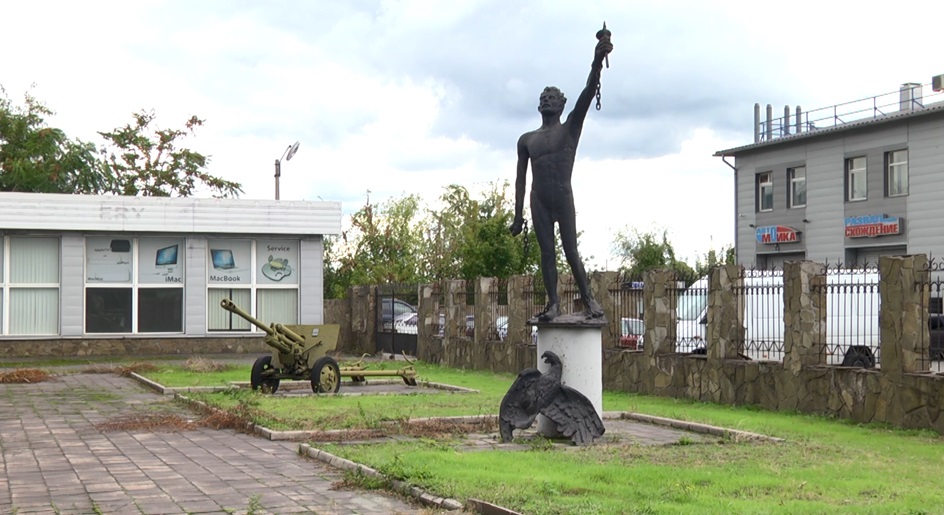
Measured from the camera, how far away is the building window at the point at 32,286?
104 ft

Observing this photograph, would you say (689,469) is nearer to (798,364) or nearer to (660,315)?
(798,364)

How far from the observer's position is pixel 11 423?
14820 mm

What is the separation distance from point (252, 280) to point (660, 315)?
17.4m

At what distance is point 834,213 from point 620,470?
33163mm

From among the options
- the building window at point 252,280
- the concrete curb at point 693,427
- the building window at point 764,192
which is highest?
the building window at point 764,192

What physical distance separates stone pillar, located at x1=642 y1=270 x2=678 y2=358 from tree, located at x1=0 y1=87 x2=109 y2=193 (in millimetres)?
37360

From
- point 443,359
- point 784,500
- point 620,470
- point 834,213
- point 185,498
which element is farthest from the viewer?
point 834,213

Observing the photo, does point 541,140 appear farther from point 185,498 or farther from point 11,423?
point 11,423

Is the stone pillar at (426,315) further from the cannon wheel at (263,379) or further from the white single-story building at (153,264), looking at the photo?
the cannon wheel at (263,379)

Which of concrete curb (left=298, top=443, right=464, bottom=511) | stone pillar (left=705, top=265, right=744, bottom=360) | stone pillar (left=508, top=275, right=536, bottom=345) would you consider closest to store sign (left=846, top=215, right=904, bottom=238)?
stone pillar (left=508, top=275, right=536, bottom=345)

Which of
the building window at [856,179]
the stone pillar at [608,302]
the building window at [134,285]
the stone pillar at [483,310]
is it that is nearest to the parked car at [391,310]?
the building window at [134,285]

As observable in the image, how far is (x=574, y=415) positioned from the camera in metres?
12.3

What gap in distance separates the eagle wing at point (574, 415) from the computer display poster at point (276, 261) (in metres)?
22.9

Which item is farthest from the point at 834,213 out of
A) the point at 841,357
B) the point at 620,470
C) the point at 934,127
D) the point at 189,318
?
the point at 620,470
